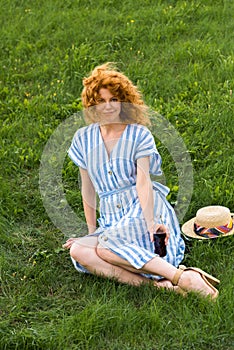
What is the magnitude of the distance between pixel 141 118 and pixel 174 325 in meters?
1.44

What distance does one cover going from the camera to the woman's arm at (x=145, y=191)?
15.6ft

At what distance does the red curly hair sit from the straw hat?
807mm

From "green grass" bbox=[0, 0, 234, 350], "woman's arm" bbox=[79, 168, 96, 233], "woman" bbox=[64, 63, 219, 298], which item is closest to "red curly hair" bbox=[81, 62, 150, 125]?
"woman" bbox=[64, 63, 219, 298]

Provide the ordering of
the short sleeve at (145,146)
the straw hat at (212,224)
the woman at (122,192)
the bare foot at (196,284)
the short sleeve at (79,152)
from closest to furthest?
the bare foot at (196,284)
the woman at (122,192)
the short sleeve at (145,146)
the short sleeve at (79,152)
the straw hat at (212,224)

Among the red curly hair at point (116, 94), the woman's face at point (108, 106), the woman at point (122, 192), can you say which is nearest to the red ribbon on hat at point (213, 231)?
the woman at point (122, 192)

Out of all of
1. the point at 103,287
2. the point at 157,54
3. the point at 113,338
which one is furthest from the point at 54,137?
the point at 113,338

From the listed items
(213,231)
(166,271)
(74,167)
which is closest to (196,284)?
(166,271)

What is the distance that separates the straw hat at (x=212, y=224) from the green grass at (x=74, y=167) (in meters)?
0.08

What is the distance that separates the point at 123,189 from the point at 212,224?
72cm

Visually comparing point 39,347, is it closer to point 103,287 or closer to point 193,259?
point 103,287

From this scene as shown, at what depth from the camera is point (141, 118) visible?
4.97 meters

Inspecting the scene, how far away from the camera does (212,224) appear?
16.9 feet

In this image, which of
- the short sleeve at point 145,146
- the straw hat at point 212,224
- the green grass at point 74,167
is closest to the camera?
the green grass at point 74,167

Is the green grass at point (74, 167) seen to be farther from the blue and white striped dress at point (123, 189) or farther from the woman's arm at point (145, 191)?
the woman's arm at point (145, 191)
